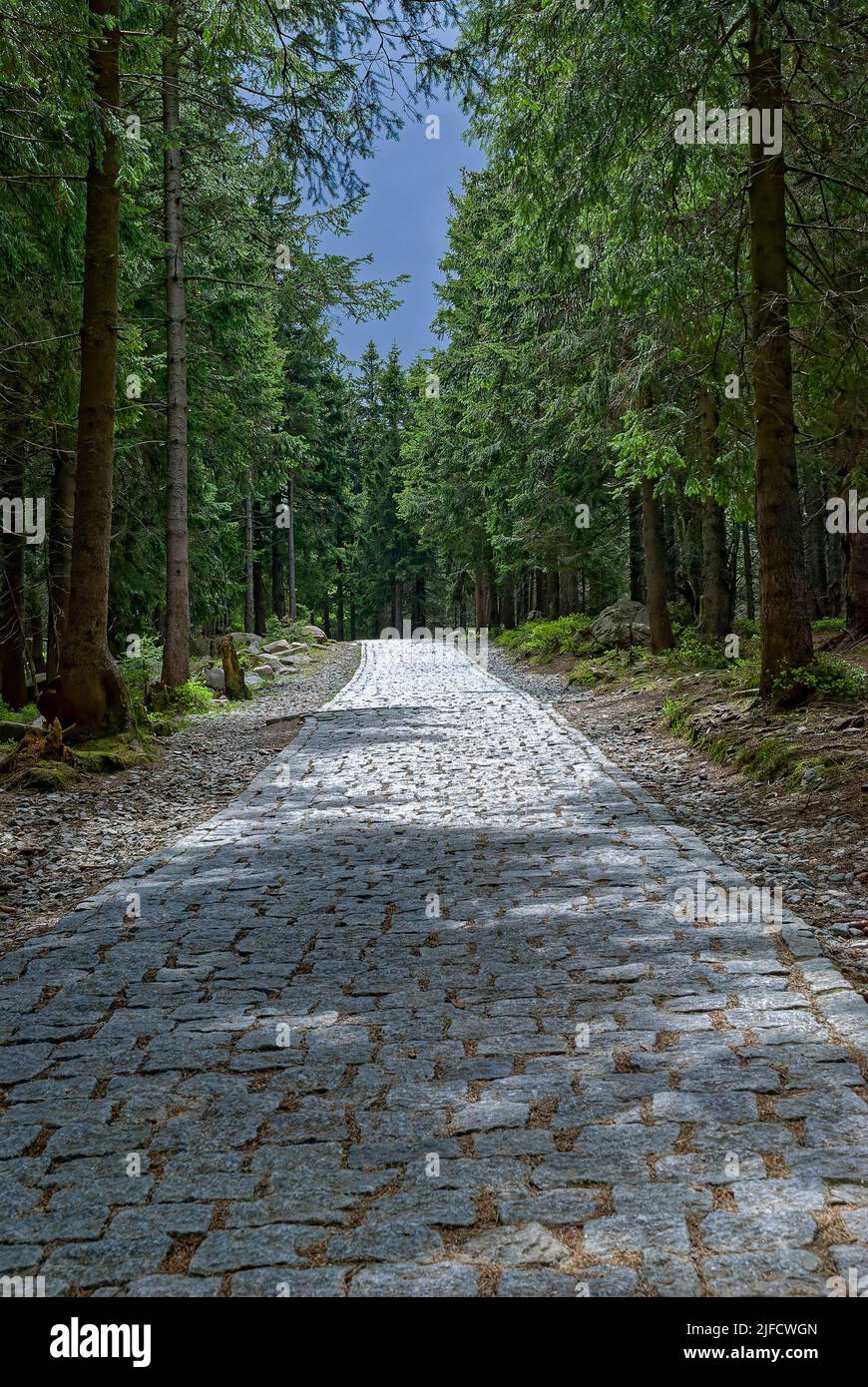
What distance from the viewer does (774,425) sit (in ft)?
37.4

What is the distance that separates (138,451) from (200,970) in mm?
15694

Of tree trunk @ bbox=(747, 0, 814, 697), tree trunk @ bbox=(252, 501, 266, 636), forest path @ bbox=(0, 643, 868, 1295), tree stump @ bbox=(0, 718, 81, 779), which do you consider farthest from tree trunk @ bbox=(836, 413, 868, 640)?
tree trunk @ bbox=(252, 501, 266, 636)

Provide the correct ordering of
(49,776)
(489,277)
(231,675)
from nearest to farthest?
(49,776), (231,675), (489,277)

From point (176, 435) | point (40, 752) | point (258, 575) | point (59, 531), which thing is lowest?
point (40, 752)

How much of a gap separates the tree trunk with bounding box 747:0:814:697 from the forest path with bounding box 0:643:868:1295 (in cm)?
458

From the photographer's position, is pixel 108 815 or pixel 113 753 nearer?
pixel 108 815

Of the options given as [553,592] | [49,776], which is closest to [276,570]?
[553,592]

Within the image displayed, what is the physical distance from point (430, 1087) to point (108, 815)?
6428mm

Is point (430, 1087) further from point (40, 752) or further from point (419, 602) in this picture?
point (419, 602)

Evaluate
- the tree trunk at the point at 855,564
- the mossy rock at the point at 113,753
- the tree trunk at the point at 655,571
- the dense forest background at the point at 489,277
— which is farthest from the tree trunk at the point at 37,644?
the tree trunk at the point at 855,564

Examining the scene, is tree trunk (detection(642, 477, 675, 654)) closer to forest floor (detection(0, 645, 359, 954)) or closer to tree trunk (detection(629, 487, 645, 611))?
tree trunk (detection(629, 487, 645, 611))
